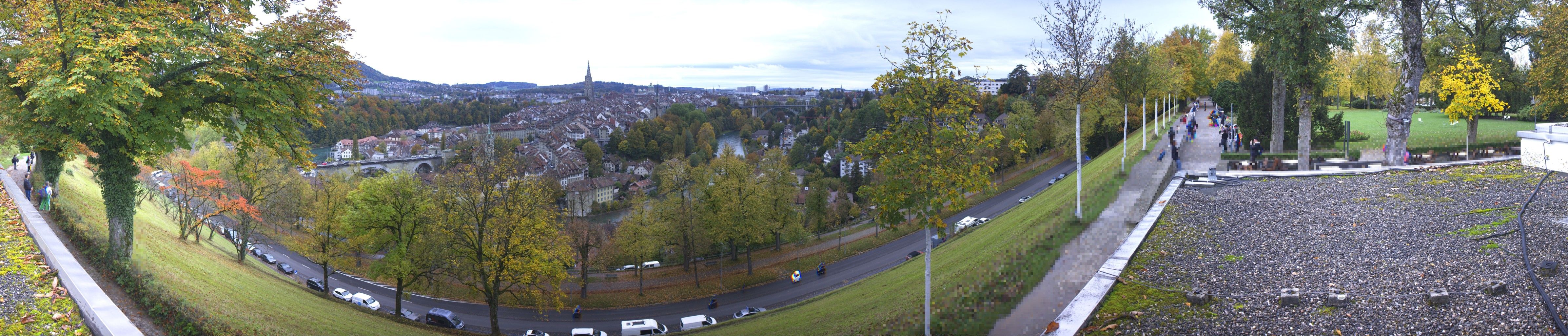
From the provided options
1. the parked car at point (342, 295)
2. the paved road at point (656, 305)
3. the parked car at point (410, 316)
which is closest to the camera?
the parked car at point (410, 316)

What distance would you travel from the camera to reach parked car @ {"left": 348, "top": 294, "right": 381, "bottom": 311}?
23.7 metres

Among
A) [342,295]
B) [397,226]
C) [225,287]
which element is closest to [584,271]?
[397,226]

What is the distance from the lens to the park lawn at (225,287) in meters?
10.3

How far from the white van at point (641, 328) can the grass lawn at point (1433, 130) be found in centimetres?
2177

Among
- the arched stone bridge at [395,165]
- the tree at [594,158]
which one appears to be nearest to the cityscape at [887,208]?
the arched stone bridge at [395,165]

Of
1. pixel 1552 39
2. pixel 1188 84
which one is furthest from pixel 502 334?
pixel 1188 84

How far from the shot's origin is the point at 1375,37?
118 feet

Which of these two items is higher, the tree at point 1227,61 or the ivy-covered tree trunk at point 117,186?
the tree at point 1227,61

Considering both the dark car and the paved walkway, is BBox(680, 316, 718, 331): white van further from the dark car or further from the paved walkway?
the dark car

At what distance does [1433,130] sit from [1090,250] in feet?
101

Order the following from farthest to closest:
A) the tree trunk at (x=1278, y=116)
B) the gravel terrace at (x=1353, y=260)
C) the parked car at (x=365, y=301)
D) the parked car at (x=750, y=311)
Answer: the parked car at (x=365, y=301), the parked car at (x=750, y=311), the tree trunk at (x=1278, y=116), the gravel terrace at (x=1353, y=260)

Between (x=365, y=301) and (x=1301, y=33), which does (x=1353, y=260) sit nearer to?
(x=1301, y=33)

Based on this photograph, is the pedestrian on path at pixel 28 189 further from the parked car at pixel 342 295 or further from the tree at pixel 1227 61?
the tree at pixel 1227 61

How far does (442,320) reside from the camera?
2172 centimetres
